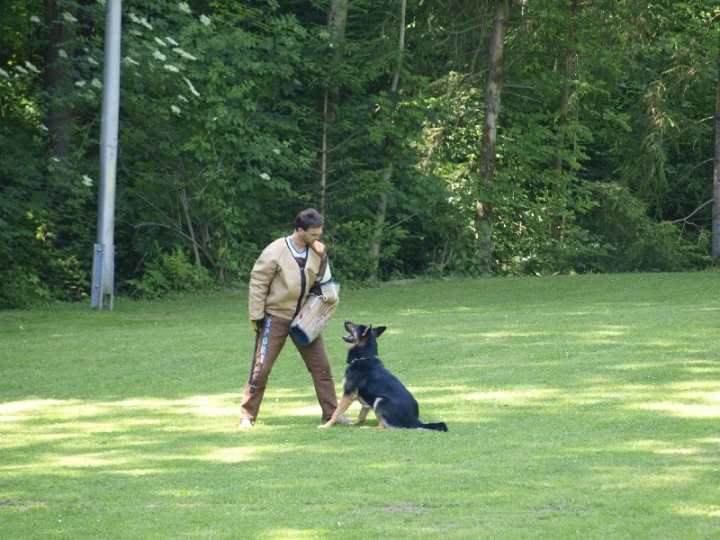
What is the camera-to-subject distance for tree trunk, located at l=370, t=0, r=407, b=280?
2880 centimetres

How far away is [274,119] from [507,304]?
8.86 meters

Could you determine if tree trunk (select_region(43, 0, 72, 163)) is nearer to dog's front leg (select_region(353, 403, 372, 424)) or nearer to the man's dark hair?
the man's dark hair

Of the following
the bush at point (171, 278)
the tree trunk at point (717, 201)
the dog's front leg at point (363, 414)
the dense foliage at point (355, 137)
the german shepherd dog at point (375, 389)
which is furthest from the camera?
the tree trunk at point (717, 201)

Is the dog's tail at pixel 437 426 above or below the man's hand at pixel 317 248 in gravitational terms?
below

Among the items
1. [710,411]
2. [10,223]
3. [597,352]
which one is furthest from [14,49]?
[710,411]

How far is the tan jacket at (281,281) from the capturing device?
10.1 meters

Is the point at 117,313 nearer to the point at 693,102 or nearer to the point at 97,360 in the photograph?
the point at 97,360

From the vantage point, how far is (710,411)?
1029cm

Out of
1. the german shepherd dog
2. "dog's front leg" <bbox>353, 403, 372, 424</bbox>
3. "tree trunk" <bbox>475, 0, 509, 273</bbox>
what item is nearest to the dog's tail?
the german shepherd dog

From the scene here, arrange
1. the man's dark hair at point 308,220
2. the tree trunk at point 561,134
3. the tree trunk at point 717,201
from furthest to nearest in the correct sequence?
the tree trunk at point 561,134, the tree trunk at point 717,201, the man's dark hair at point 308,220

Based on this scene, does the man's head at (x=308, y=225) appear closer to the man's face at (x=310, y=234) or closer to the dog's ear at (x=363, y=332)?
the man's face at (x=310, y=234)

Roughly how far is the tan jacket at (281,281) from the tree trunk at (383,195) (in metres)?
18.3

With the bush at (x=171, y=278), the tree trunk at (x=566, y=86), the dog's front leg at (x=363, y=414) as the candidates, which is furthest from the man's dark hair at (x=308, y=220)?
the tree trunk at (x=566, y=86)

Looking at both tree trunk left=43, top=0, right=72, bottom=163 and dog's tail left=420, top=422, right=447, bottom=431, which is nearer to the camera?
dog's tail left=420, top=422, right=447, bottom=431
